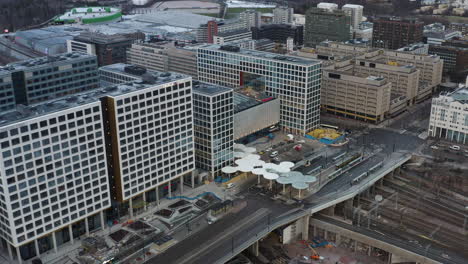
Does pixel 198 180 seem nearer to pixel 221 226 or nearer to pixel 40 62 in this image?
pixel 221 226

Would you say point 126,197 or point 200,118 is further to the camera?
point 200,118

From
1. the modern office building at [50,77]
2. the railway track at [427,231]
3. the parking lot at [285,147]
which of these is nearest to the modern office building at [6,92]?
the modern office building at [50,77]

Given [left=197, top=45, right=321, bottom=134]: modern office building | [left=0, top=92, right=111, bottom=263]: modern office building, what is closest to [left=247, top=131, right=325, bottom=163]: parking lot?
[left=197, top=45, right=321, bottom=134]: modern office building

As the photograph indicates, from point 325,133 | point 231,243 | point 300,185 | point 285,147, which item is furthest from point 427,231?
point 325,133

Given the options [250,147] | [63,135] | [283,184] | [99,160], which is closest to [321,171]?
[283,184]

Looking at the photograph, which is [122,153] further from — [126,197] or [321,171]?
[321,171]

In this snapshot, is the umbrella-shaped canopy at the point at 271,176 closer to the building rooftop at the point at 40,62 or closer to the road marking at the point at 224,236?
the road marking at the point at 224,236
